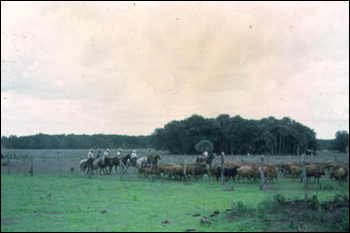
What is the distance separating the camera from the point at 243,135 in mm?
78625

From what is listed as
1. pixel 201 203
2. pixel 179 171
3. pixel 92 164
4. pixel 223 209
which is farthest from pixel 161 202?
pixel 92 164

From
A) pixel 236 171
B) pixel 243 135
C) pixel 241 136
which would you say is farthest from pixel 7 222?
pixel 243 135

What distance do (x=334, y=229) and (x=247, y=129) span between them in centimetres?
6961

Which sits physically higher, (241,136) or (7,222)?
(241,136)

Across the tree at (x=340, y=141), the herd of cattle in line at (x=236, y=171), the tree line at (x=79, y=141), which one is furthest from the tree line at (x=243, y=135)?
the herd of cattle in line at (x=236, y=171)

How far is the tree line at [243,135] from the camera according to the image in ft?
246

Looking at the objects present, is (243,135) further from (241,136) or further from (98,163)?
(98,163)

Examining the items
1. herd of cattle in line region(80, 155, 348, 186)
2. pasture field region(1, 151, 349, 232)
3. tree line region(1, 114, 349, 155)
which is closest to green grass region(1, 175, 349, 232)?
pasture field region(1, 151, 349, 232)

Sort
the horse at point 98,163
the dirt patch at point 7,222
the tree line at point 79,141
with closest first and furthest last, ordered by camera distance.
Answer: the dirt patch at point 7,222
the horse at point 98,163
the tree line at point 79,141

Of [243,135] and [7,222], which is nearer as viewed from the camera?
[7,222]

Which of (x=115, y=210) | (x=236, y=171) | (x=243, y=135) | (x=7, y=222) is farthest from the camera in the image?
(x=243, y=135)

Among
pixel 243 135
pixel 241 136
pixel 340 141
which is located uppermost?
pixel 243 135

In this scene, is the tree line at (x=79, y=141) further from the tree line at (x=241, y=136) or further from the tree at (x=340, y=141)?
the tree at (x=340, y=141)

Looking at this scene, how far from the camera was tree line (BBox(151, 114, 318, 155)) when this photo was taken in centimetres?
7500
